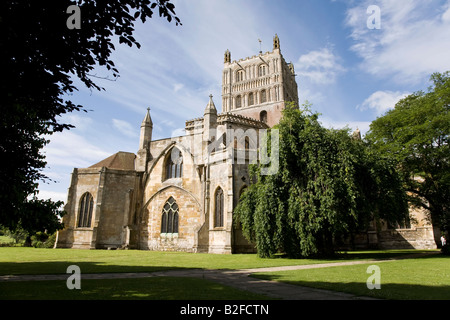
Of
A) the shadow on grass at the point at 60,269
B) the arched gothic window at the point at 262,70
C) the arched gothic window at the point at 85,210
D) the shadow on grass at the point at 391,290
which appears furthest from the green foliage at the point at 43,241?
the arched gothic window at the point at 262,70

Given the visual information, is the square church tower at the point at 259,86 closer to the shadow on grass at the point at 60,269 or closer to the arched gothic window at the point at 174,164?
the arched gothic window at the point at 174,164

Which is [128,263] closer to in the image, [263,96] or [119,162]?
[119,162]

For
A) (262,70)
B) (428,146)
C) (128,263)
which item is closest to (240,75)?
(262,70)

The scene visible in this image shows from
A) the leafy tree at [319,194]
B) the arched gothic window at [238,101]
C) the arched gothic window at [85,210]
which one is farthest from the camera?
the arched gothic window at [238,101]

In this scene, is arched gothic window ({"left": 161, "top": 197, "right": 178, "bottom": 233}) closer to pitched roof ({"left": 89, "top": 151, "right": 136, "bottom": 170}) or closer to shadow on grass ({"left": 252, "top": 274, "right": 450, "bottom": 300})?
pitched roof ({"left": 89, "top": 151, "right": 136, "bottom": 170})

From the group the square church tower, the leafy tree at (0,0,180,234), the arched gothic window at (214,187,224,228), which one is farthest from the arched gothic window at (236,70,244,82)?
the leafy tree at (0,0,180,234)

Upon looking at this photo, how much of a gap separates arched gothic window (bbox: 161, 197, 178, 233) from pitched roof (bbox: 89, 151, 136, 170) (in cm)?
829

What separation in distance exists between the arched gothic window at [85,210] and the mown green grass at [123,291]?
77.3 ft

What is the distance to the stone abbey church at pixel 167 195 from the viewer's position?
79.4 ft

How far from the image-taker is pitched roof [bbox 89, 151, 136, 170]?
32816mm

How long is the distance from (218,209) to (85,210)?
15103 mm

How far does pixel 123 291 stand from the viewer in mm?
6551
